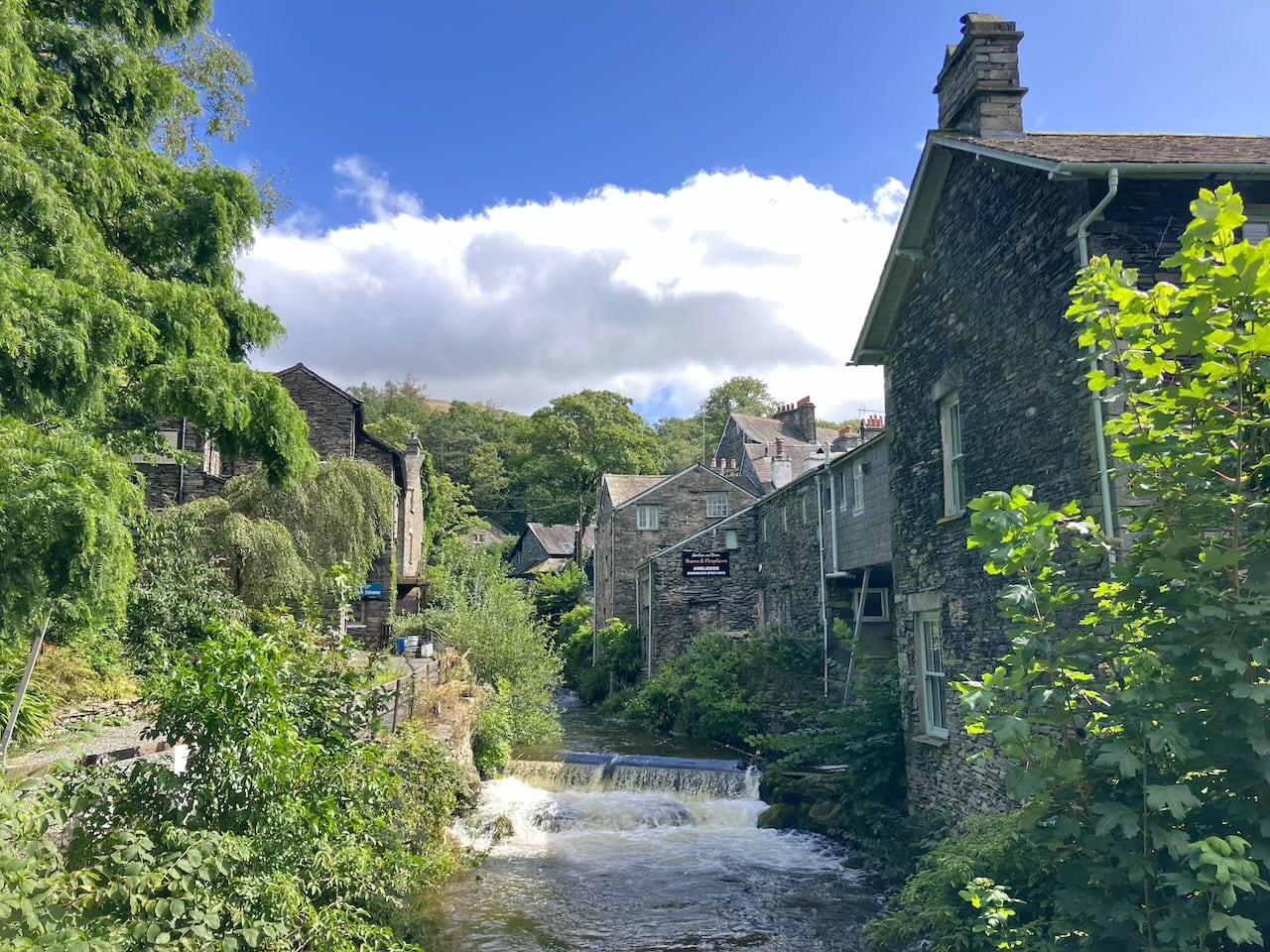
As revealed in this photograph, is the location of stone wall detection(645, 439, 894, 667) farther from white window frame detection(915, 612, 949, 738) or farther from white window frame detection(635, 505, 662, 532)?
white window frame detection(915, 612, 949, 738)

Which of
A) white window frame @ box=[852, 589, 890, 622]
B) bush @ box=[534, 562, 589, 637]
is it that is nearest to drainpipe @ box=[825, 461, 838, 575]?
white window frame @ box=[852, 589, 890, 622]

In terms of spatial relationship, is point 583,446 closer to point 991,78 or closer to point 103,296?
point 991,78

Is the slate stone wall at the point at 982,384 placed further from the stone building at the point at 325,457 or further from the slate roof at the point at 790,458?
the slate roof at the point at 790,458

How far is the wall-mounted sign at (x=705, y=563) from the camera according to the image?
29750 mm

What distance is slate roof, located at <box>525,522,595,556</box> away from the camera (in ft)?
196

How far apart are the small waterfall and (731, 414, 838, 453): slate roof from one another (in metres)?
27.6

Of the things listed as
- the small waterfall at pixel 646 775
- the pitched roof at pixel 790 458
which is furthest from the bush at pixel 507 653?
the pitched roof at pixel 790 458

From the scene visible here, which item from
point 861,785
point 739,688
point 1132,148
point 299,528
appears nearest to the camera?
point 1132,148

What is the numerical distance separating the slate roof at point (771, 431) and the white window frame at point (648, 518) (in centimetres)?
1042

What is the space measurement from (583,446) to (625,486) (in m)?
19.6

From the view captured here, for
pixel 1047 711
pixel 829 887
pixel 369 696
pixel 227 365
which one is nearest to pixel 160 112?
pixel 227 365

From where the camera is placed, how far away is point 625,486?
38562mm

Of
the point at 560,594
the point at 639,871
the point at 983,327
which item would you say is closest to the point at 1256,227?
the point at 983,327

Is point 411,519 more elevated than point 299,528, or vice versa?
point 411,519
